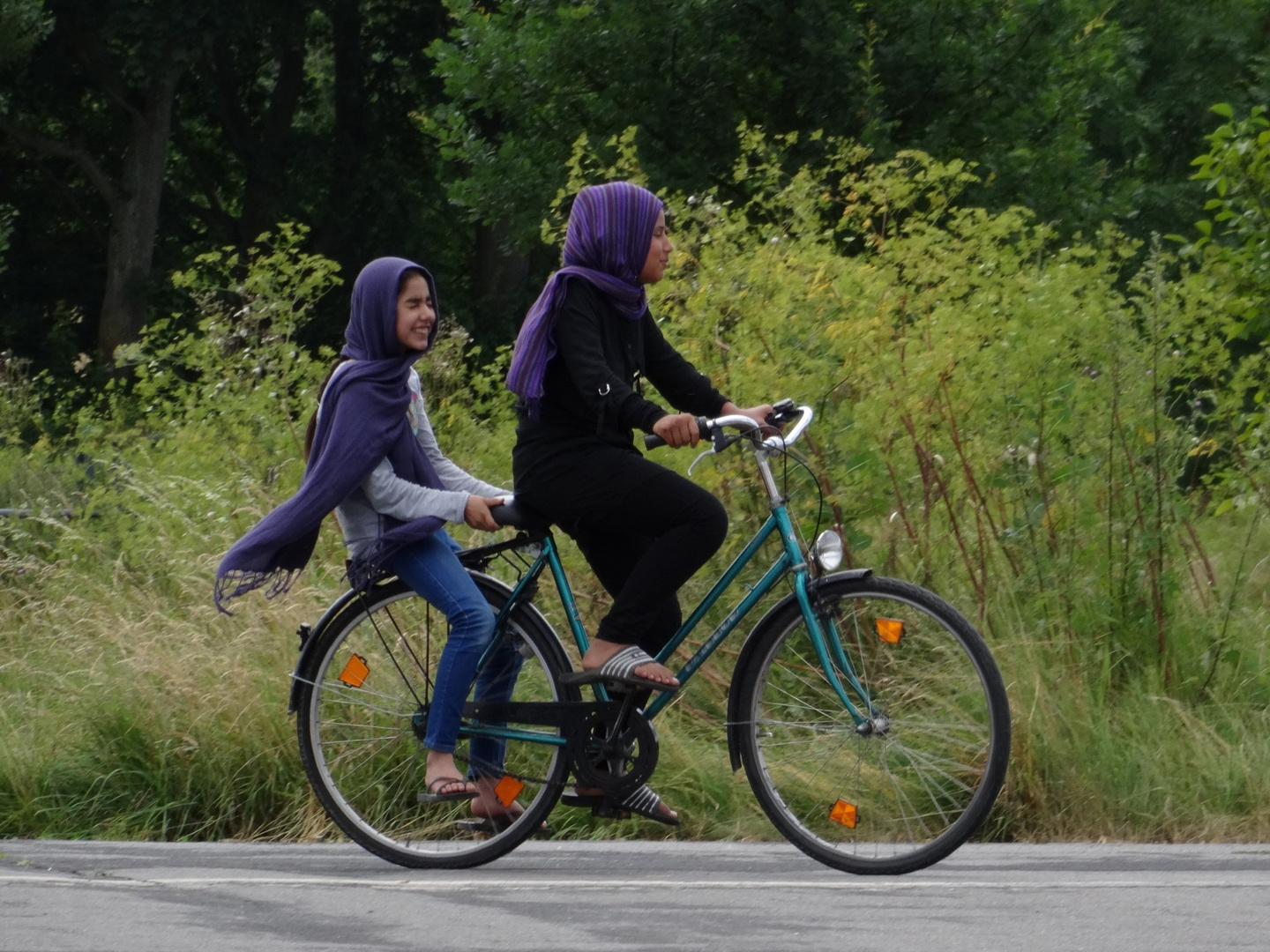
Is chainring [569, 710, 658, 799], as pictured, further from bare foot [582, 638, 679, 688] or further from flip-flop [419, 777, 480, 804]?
→ flip-flop [419, 777, 480, 804]

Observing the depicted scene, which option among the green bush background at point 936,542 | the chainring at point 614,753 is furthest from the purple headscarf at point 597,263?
the green bush background at point 936,542

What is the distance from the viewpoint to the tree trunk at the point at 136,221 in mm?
29141

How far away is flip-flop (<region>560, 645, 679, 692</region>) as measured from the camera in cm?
538

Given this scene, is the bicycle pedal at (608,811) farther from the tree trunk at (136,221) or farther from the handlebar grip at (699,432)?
the tree trunk at (136,221)

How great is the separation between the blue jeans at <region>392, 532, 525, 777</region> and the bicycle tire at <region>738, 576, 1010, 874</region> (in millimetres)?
796

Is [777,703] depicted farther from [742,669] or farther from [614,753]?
[614,753]

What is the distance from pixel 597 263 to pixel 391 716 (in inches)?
60.2

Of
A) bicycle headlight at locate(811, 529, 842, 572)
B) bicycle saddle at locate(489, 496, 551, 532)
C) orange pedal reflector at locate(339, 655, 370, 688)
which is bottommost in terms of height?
orange pedal reflector at locate(339, 655, 370, 688)

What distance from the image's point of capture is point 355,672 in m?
5.81

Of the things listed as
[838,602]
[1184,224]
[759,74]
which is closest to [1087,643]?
[838,602]

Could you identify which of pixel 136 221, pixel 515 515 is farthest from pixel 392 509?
pixel 136 221

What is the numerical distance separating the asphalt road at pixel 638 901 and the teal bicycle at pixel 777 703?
15cm

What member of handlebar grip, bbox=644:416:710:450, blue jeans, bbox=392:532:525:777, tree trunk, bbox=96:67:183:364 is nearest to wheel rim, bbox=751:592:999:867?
handlebar grip, bbox=644:416:710:450

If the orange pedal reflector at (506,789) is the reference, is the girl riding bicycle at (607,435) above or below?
above
